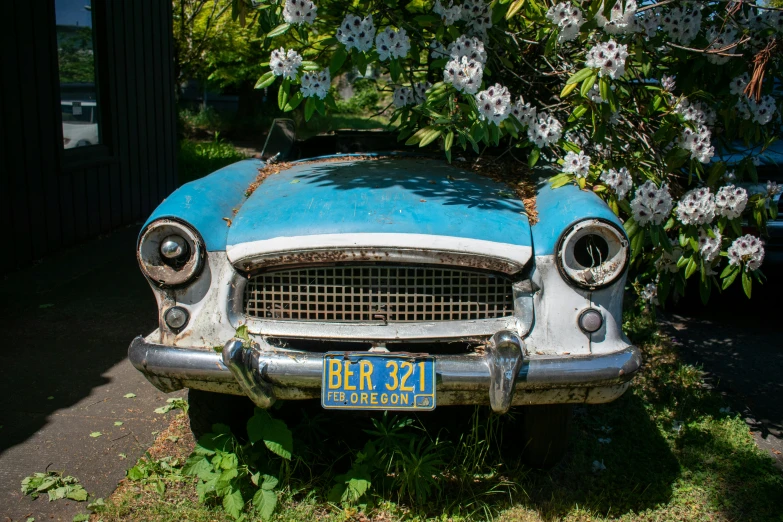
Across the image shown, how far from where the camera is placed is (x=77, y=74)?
6.90 metres

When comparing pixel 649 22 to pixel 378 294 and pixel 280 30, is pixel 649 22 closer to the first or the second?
pixel 280 30

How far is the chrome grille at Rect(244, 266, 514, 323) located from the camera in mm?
2850

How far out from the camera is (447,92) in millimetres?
3312

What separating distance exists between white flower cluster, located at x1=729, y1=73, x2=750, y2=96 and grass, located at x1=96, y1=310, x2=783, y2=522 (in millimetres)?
1612

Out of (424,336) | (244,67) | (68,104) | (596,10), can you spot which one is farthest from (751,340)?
(244,67)

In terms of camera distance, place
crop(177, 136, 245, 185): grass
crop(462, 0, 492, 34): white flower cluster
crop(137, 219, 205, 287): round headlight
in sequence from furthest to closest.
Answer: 1. crop(177, 136, 245, 185): grass
2. crop(462, 0, 492, 34): white flower cluster
3. crop(137, 219, 205, 287): round headlight

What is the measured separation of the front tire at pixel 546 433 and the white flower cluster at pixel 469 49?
155 cm

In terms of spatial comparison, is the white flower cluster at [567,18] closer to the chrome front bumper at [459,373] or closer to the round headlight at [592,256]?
the round headlight at [592,256]

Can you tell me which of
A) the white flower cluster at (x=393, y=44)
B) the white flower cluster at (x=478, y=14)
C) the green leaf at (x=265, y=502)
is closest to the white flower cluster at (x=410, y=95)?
the white flower cluster at (x=478, y=14)

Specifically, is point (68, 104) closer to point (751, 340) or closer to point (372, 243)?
point (372, 243)

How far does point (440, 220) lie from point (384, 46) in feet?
3.13

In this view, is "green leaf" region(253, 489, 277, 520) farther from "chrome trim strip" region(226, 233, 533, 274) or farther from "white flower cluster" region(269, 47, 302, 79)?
"white flower cluster" region(269, 47, 302, 79)

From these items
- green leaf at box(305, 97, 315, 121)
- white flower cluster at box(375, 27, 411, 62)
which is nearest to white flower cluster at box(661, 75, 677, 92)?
white flower cluster at box(375, 27, 411, 62)

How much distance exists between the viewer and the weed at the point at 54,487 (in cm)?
297
